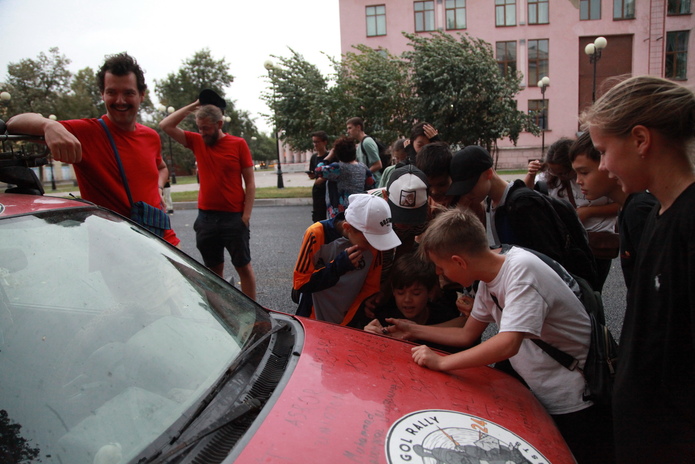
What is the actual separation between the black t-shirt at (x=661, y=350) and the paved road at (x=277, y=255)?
2507mm

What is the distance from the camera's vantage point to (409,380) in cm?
155

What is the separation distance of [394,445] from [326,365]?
38 cm

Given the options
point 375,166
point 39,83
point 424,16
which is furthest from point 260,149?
point 375,166

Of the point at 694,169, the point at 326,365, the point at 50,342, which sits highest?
the point at 694,169

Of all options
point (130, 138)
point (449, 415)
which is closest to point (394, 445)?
point (449, 415)

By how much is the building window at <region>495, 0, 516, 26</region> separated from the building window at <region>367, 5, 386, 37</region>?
7361 millimetres

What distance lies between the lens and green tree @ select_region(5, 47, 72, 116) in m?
36.4

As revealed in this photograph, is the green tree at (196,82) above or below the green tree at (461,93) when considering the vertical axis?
above

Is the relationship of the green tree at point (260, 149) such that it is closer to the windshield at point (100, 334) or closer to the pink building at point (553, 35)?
the pink building at point (553, 35)

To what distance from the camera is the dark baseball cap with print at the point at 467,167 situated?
8.05ft

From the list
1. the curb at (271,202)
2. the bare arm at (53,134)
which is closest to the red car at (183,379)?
the bare arm at (53,134)

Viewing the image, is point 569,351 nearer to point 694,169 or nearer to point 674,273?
point 674,273

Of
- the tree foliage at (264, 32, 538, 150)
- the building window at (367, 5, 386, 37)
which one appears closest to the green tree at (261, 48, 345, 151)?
the tree foliage at (264, 32, 538, 150)

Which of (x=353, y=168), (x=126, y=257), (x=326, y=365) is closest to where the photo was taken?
(x=326, y=365)
